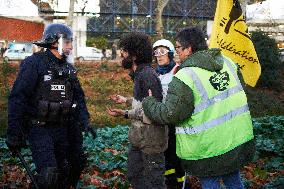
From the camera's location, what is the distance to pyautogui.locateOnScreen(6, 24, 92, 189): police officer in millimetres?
5805

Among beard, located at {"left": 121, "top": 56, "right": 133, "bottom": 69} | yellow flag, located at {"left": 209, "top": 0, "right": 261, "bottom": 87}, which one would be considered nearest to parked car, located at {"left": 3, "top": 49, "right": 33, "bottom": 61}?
yellow flag, located at {"left": 209, "top": 0, "right": 261, "bottom": 87}

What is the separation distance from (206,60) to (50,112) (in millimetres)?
2043

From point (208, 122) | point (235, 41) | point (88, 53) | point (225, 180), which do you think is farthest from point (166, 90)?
point (88, 53)

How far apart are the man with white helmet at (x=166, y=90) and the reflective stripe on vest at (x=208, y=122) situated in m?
1.99

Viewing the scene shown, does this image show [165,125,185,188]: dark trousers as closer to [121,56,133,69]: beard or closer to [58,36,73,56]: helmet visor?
[121,56,133,69]: beard

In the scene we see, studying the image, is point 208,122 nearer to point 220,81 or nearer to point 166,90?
point 220,81

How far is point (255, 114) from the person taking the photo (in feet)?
→ 64.1

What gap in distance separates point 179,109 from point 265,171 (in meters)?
4.53

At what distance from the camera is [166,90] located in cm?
704

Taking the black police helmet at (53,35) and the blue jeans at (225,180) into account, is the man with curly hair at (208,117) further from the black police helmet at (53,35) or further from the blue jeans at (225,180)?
the black police helmet at (53,35)

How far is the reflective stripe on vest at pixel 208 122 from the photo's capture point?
466cm

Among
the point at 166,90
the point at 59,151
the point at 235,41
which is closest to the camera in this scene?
the point at 59,151

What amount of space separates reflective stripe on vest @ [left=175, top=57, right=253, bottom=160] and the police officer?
1.77m

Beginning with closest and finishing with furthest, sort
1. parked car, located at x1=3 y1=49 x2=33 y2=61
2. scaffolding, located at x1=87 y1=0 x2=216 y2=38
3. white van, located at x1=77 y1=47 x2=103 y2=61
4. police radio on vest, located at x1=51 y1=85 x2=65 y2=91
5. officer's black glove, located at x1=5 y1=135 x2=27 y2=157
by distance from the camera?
officer's black glove, located at x1=5 y1=135 x2=27 y2=157 < police radio on vest, located at x1=51 y1=85 x2=65 y2=91 < parked car, located at x1=3 y1=49 x2=33 y2=61 < white van, located at x1=77 y1=47 x2=103 y2=61 < scaffolding, located at x1=87 y1=0 x2=216 y2=38
